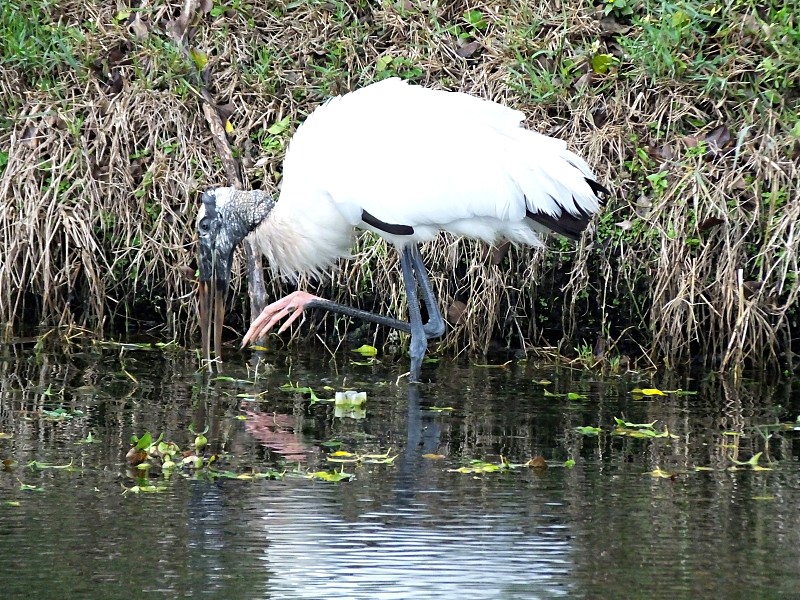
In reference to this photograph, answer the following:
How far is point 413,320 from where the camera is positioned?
722 centimetres

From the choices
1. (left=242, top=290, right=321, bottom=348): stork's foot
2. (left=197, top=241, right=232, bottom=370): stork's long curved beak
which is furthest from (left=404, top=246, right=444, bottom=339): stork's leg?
(left=197, top=241, right=232, bottom=370): stork's long curved beak

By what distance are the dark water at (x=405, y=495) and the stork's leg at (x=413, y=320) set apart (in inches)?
7.1

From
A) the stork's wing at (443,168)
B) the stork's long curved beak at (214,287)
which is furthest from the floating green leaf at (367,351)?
the stork's wing at (443,168)

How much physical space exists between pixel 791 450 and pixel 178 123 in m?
4.33

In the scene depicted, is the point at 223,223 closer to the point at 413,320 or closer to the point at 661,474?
the point at 413,320

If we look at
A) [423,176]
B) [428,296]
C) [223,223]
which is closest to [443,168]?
[423,176]

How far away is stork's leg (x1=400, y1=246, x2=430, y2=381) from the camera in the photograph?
719 centimetres

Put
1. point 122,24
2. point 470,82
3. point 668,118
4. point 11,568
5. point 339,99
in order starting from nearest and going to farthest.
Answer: point 11,568, point 339,99, point 668,118, point 470,82, point 122,24

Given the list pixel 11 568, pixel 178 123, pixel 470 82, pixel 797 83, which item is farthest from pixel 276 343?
pixel 11 568

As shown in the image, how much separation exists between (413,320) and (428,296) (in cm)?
15

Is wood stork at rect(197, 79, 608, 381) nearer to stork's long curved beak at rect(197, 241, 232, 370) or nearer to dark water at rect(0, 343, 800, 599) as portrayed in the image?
stork's long curved beak at rect(197, 241, 232, 370)

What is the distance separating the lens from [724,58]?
8039 mm

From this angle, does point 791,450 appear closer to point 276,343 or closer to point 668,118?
point 668,118

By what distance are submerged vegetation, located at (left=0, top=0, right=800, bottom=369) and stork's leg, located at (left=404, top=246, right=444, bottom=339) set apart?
1.40 ft
